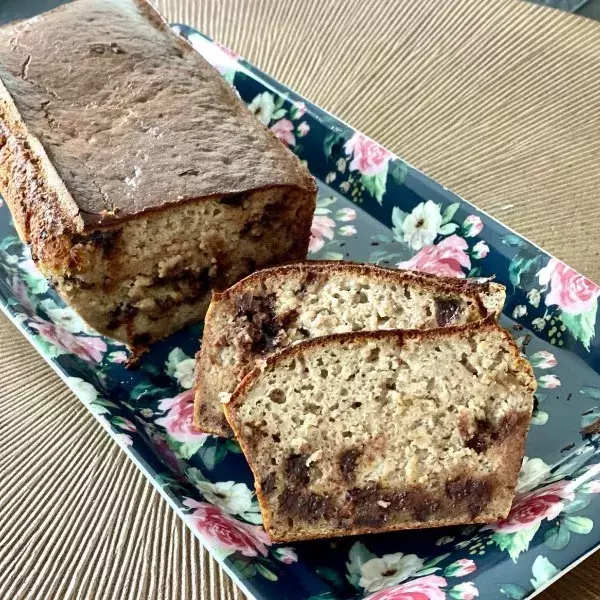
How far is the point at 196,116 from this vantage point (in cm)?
273

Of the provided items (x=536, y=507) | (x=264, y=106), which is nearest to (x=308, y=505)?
(x=536, y=507)

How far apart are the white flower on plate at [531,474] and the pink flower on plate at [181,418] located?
3.21ft

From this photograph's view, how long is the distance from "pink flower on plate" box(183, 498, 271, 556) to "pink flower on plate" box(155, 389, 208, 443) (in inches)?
12.4

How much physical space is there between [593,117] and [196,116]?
2.02 meters

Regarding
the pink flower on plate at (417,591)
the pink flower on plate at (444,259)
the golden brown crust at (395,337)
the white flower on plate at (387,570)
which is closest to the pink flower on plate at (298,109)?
the pink flower on plate at (444,259)

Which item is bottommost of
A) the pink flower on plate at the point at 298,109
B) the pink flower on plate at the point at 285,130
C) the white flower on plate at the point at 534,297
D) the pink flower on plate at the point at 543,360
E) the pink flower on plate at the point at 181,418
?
the pink flower on plate at the point at 181,418

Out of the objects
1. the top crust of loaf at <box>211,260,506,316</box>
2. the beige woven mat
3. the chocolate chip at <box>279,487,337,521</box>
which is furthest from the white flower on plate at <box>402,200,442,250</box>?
the chocolate chip at <box>279,487,337,521</box>

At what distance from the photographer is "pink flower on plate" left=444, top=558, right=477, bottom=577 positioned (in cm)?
190

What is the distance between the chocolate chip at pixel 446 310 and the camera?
2.25m

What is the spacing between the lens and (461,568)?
1921mm

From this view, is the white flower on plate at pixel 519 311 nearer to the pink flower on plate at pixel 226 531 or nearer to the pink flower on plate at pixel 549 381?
the pink flower on plate at pixel 549 381

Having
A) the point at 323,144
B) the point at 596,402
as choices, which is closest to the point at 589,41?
the point at 323,144

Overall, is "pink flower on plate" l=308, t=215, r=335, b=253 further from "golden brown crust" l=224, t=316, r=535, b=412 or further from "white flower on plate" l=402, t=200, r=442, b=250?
"golden brown crust" l=224, t=316, r=535, b=412

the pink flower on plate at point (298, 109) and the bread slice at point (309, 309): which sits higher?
the pink flower on plate at point (298, 109)
